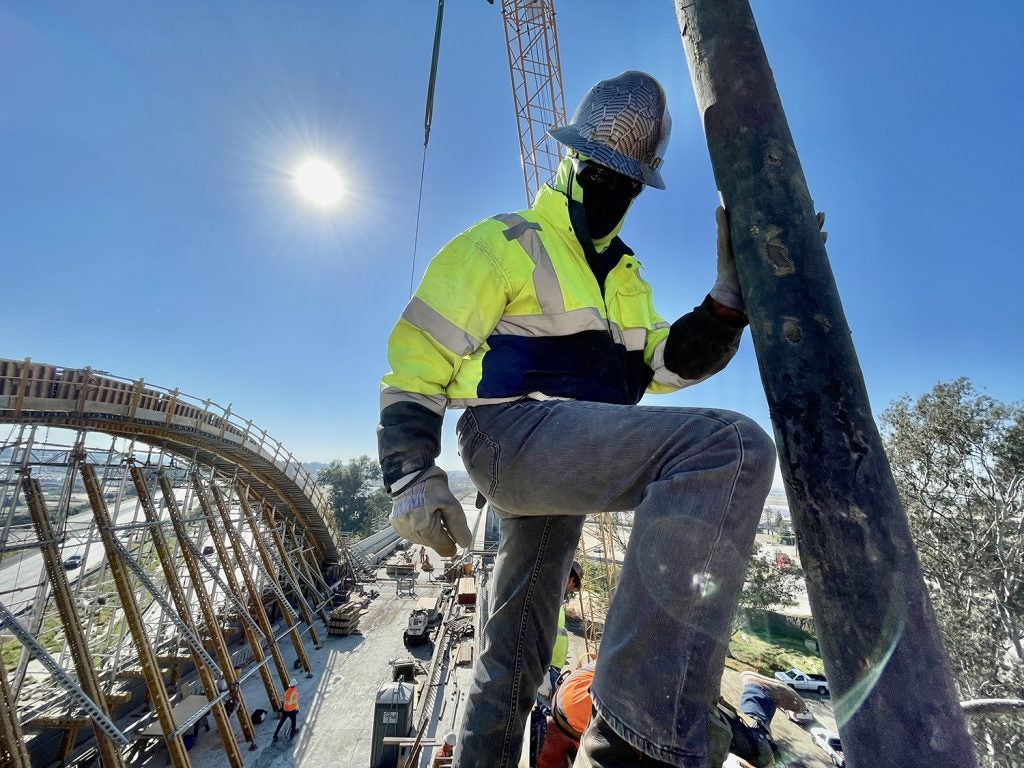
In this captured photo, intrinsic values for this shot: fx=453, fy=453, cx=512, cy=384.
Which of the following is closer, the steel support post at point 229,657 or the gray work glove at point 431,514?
the gray work glove at point 431,514

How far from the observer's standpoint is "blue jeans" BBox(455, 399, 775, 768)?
1043 mm

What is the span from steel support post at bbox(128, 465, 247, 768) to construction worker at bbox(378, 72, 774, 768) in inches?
550

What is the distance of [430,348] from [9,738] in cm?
1190

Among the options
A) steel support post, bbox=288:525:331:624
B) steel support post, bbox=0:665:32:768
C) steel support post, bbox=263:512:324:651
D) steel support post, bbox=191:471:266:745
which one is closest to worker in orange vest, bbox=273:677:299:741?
steel support post, bbox=191:471:266:745

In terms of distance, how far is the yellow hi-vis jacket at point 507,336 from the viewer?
1.68m

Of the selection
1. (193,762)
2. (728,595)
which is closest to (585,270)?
(728,595)

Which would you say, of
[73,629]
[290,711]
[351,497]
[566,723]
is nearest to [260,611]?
[290,711]

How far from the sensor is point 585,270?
6.64 ft

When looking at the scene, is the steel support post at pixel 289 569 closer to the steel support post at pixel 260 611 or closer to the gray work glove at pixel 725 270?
the steel support post at pixel 260 611

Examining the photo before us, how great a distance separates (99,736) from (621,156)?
13994mm

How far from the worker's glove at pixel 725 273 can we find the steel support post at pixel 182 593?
1547 centimetres

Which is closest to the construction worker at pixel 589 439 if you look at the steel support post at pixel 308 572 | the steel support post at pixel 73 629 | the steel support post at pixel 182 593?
the steel support post at pixel 73 629

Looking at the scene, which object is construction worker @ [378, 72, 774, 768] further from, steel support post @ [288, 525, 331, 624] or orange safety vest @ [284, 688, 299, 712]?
steel support post @ [288, 525, 331, 624]

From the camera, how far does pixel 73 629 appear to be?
9188 mm
